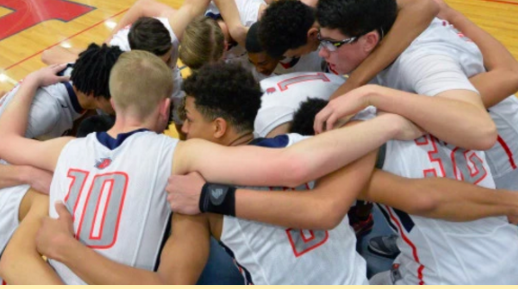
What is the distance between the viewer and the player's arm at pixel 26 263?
1846 millimetres

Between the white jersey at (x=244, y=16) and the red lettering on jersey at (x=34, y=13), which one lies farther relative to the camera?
the red lettering on jersey at (x=34, y=13)

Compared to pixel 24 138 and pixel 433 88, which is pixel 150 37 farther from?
pixel 433 88

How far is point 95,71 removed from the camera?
2.69 metres

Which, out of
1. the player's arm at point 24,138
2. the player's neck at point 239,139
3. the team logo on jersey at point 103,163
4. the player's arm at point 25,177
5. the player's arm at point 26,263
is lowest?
the player's arm at point 26,263

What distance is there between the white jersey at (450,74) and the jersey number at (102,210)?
1.49 metres

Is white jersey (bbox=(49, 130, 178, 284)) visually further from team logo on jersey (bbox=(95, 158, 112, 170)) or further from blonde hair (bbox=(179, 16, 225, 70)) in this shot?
blonde hair (bbox=(179, 16, 225, 70))

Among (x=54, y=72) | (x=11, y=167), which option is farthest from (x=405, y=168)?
(x=54, y=72)

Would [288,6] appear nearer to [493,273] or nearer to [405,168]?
[405,168]

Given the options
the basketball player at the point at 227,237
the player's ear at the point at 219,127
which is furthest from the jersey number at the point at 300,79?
the player's ear at the point at 219,127

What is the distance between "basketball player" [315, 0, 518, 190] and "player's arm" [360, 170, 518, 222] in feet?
0.68

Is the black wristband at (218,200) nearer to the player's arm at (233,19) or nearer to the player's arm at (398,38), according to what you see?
the player's arm at (398,38)

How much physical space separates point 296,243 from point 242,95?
0.69m

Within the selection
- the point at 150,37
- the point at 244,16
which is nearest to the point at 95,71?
the point at 150,37

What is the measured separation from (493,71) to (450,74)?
491 millimetres
